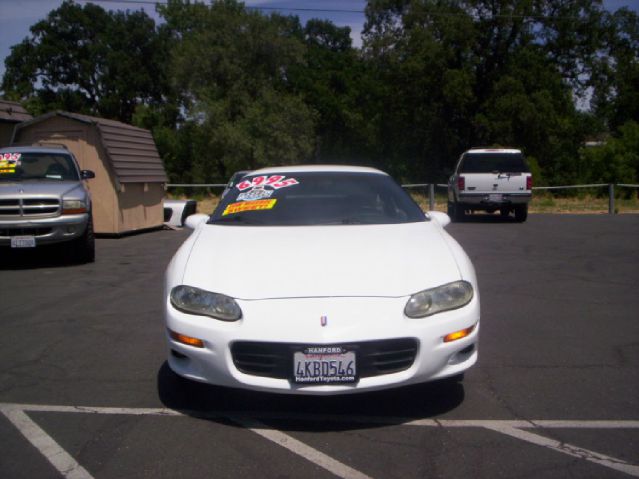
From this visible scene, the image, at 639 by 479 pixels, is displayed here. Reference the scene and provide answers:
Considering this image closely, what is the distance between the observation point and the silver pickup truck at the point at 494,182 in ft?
58.2

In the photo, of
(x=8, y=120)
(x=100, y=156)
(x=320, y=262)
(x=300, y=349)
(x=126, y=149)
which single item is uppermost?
(x=8, y=120)

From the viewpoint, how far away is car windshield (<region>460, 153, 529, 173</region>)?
717 inches

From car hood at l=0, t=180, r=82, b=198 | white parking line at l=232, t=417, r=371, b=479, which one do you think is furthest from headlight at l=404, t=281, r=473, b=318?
car hood at l=0, t=180, r=82, b=198

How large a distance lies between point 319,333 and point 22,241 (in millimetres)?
7564

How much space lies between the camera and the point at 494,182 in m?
17.9

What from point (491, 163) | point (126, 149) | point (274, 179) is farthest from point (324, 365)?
point (491, 163)

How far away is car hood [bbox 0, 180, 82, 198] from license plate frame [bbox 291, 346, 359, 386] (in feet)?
24.8

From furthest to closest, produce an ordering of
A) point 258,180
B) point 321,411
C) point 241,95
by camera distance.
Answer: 1. point 241,95
2. point 258,180
3. point 321,411

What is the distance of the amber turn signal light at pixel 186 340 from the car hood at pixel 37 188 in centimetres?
696

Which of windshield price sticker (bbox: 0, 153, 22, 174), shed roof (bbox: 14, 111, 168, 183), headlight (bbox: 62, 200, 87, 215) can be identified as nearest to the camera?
headlight (bbox: 62, 200, 87, 215)

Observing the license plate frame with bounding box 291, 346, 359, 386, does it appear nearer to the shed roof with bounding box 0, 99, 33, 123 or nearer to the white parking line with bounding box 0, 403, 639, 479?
the white parking line with bounding box 0, 403, 639, 479

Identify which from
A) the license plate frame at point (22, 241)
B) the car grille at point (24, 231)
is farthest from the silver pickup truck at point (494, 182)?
the license plate frame at point (22, 241)

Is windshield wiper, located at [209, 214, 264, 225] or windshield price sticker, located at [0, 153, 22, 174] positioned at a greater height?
windshield price sticker, located at [0, 153, 22, 174]

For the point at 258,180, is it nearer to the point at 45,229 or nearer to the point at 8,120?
the point at 45,229
